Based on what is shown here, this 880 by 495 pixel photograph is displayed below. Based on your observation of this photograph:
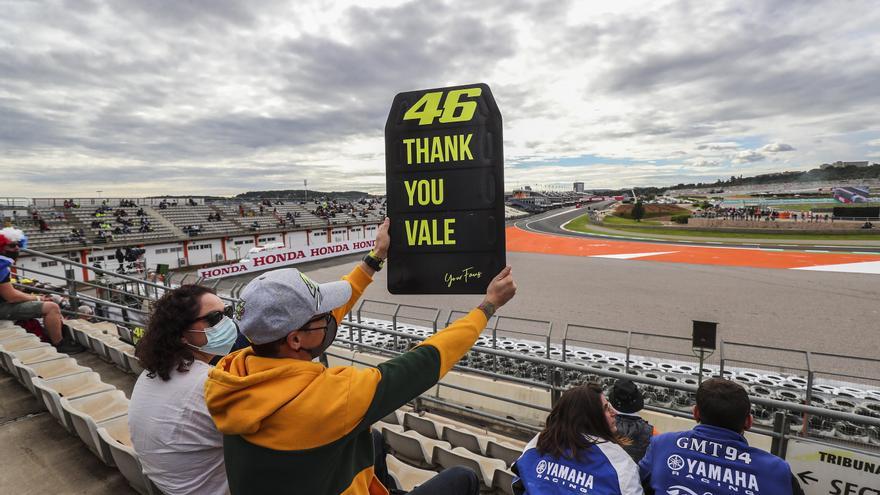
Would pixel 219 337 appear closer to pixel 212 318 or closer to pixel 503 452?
pixel 212 318

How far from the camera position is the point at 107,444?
2.82m

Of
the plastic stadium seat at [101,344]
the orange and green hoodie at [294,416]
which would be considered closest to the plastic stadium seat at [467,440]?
the orange and green hoodie at [294,416]

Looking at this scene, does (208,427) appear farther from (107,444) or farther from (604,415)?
(604,415)

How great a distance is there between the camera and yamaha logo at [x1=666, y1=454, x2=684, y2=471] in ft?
6.73

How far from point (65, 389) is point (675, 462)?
492 cm

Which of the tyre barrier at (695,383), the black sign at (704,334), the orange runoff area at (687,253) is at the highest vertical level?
the black sign at (704,334)

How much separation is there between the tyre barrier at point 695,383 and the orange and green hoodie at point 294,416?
4169 mm

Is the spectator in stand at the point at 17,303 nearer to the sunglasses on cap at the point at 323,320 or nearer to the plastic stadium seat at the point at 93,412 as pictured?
the plastic stadium seat at the point at 93,412

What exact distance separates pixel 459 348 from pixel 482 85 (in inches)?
87.6

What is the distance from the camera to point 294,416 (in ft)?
4.06

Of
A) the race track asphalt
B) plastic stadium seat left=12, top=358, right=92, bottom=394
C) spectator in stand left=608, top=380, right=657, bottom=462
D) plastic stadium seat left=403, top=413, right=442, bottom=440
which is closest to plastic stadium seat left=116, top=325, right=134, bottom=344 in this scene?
plastic stadium seat left=12, top=358, right=92, bottom=394

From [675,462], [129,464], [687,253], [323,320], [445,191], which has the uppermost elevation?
[445,191]

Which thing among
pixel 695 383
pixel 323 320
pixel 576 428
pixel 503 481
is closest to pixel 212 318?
pixel 323 320

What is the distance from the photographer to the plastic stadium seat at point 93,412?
298cm
